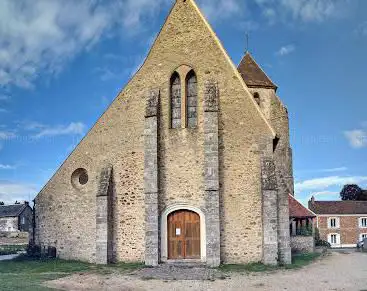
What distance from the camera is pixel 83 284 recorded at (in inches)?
517

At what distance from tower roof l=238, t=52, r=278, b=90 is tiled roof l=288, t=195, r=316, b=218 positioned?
9.20m

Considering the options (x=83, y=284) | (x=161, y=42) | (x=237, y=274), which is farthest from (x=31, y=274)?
(x=161, y=42)

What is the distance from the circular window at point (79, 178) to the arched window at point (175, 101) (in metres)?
5.43

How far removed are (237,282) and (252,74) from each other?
2291 cm

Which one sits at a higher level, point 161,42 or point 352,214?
point 161,42

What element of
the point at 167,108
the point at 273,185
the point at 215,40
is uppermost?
the point at 215,40

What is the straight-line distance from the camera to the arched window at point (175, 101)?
18.6 meters

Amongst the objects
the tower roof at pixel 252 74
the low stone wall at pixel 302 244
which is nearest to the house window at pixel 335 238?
the tower roof at pixel 252 74

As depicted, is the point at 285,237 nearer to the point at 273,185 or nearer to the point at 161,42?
the point at 273,185

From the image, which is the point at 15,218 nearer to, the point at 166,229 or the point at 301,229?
the point at 301,229

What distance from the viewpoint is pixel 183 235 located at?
58.2 ft

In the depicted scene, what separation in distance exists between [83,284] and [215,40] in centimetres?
1206

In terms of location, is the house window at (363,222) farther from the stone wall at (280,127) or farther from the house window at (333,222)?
the stone wall at (280,127)

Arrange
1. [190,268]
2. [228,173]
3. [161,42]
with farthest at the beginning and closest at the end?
Result: [161,42] < [228,173] < [190,268]
